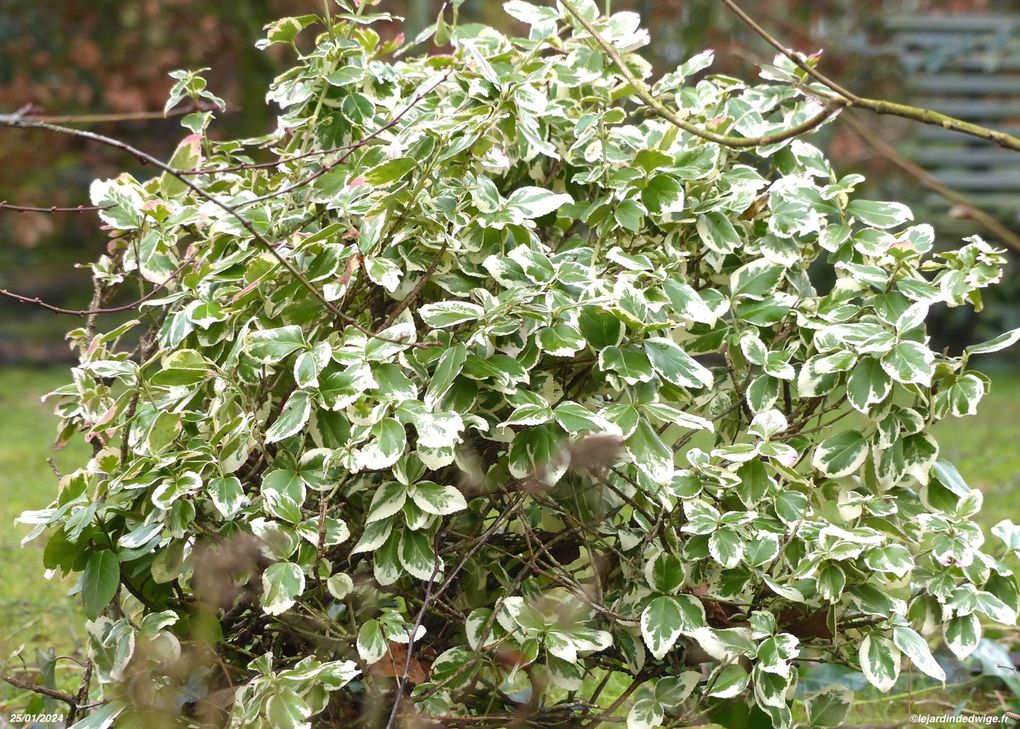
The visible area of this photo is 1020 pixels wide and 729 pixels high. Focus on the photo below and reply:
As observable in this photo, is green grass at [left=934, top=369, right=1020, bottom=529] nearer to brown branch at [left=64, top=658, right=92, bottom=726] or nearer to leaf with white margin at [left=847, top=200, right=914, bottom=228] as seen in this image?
leaf with white margin at [left=847, top=200, right=914, bottom=228]

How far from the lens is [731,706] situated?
1.80 metres

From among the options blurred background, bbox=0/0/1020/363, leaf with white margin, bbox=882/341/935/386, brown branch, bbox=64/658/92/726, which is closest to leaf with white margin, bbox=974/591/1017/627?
leaf with white margin, bbox=882/341/935/386

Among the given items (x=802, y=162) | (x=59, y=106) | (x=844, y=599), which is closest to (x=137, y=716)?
(x=844, y=599)

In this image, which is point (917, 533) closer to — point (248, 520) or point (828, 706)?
point (828, 706)

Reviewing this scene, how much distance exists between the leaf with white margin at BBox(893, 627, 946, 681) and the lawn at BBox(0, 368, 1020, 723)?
58 centimetres

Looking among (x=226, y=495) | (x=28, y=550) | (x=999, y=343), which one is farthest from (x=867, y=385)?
(x=28, y=550)

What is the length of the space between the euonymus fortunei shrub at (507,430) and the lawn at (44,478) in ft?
1.56

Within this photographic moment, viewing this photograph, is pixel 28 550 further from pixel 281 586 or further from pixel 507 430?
pixel 507 430

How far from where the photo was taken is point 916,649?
1.73 m

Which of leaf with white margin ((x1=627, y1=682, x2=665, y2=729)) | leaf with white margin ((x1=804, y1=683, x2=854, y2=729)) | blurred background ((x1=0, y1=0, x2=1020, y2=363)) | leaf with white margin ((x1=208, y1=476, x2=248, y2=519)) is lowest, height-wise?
blurred background ((x1=0, y1=0, x2=1020, y2=363))

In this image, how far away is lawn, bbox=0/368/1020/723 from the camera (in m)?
2.68

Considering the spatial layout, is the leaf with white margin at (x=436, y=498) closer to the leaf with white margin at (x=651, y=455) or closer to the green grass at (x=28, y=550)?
the leaf with white margin at (x=651, y=455)

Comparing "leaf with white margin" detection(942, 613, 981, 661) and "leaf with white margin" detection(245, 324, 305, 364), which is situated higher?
"leaf with white margin" detection(245, 324, 305, 364)

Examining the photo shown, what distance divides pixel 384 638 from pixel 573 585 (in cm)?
30
